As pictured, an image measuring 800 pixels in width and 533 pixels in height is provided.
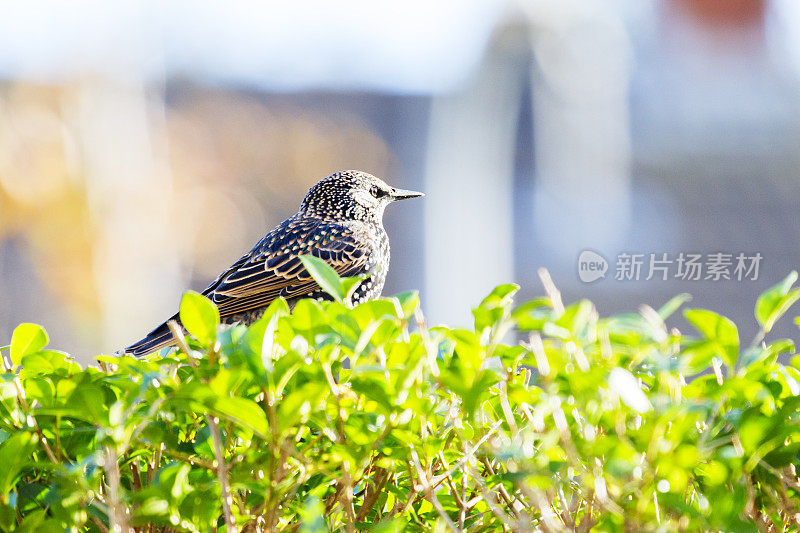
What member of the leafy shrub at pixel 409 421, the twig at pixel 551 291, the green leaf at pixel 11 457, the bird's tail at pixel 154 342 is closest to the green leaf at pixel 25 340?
the leafy shrub at pixel 409 421

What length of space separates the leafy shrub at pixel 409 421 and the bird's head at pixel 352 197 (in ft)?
6.28

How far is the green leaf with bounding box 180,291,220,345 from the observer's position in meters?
0.67

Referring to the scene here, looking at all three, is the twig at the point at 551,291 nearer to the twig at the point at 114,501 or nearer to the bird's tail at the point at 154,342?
the twig at the point at 114,501

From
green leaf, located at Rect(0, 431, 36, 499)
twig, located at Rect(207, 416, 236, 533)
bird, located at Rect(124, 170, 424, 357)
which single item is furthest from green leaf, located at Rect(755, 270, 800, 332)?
bird, located at Rect(124, 170, 424, 357)

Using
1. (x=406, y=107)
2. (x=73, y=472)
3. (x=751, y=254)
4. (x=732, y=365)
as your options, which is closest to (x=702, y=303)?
(x=751, y=254)

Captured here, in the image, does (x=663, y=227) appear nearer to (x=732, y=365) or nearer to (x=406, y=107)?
(x=406, y=107)

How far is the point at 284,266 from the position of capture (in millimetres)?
2369

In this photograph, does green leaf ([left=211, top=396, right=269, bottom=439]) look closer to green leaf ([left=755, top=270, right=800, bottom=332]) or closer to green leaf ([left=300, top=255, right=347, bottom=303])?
green leaf ([left=300, top=255, right=347, bottom=303])

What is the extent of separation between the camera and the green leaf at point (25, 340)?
80 centimetres

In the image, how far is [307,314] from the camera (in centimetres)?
71

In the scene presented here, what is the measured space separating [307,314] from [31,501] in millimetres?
366

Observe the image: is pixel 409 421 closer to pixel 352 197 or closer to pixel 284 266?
pixel 284 266

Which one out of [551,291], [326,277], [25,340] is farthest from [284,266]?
[551,291]

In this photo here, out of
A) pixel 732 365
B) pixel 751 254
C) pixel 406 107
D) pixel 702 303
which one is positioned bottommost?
pixel 702 303
